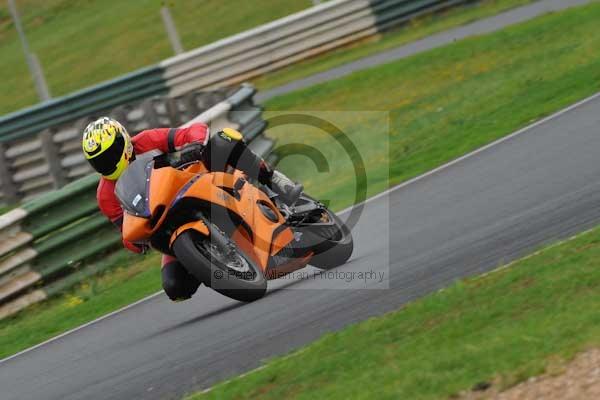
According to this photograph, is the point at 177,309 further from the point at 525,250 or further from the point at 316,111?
the point at 316,111

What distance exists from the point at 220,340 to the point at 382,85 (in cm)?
1074

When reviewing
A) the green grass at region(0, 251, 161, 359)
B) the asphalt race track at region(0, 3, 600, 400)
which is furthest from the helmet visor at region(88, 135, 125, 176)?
the green grass at region(0, 251, 161, 359)

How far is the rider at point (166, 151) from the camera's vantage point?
7.41 metres

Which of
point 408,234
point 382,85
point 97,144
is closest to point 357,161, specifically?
point 382,85

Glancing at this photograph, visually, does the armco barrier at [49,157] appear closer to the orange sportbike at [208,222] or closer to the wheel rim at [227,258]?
the orange sportbike at [208,222]

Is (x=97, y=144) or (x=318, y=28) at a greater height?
(x=97, y=144)

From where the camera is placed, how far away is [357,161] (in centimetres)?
1454

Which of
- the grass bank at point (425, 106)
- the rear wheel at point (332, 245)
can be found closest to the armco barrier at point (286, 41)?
the grass bank at point (425, 106)

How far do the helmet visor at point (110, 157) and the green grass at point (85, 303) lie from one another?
9.50ft

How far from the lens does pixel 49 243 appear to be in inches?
469

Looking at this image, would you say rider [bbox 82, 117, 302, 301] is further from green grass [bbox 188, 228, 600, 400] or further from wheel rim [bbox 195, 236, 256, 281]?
green grass [bbox 188, 228, 600, 400]

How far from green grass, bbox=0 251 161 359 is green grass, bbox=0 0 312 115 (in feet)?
43.8

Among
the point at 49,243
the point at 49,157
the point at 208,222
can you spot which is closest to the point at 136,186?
the point at 208,222

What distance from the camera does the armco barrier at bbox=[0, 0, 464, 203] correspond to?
55.5ft
